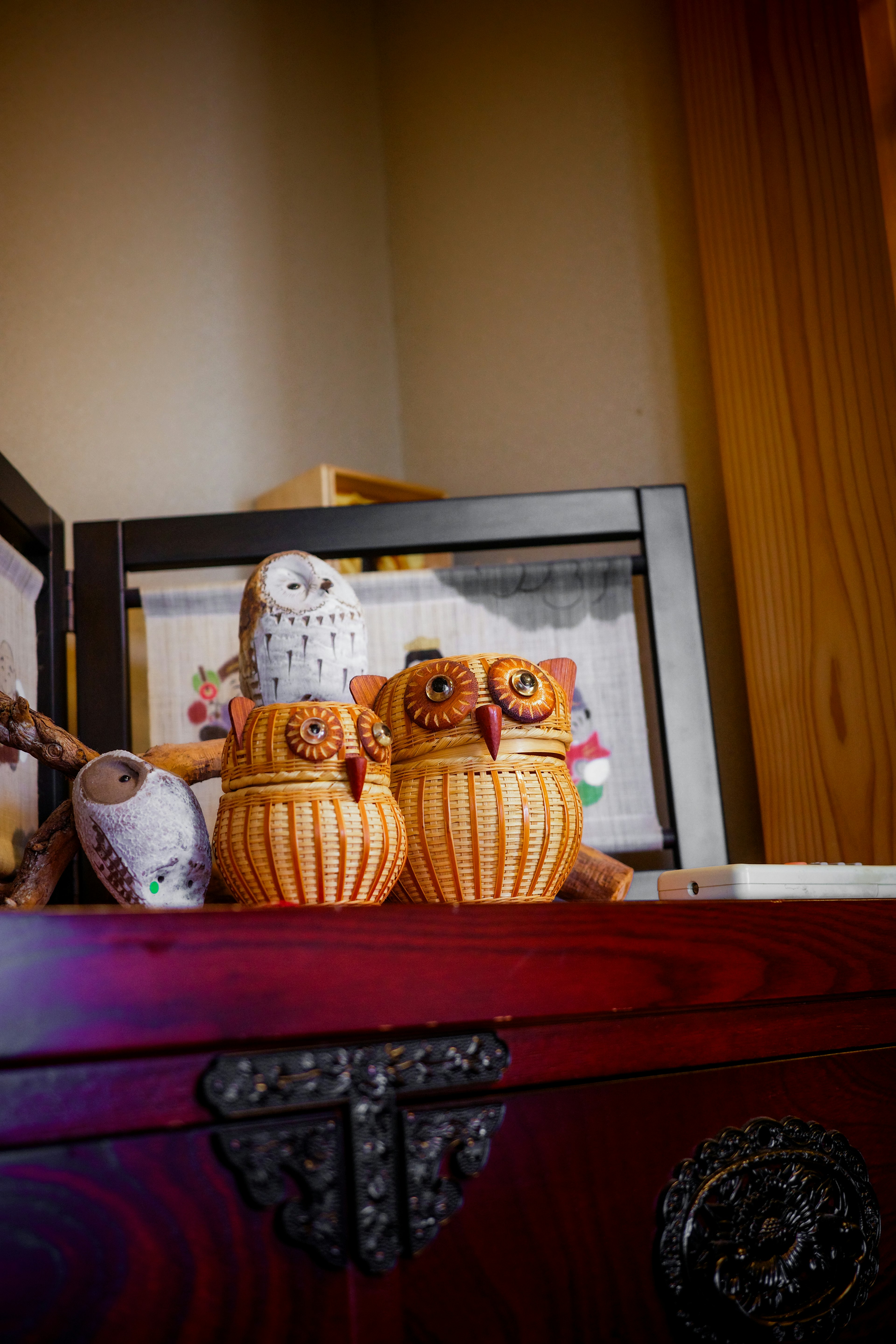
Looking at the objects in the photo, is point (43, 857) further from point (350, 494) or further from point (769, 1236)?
point (350, 494)

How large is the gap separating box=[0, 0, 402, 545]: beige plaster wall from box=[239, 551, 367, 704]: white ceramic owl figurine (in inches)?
28.2

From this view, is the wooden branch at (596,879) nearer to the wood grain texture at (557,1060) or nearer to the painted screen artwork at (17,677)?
the wood grain texture at (557,1060)

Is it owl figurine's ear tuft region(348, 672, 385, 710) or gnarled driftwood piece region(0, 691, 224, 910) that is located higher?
owl figurine's ear tuft region(348, 672, 385, 710)

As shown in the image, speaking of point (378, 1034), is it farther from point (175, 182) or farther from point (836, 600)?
point (175, 182)

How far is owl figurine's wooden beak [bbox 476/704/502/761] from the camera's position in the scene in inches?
25.8

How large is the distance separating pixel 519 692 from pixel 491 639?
0.50 meters

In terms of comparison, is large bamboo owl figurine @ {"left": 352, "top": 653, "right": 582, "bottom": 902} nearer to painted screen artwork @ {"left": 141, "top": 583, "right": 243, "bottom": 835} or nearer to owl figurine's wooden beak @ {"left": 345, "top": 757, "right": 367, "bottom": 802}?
owl figurine's wooden beak @ {"left": 345, "top": 757, "right": 367, "bottom": 802}

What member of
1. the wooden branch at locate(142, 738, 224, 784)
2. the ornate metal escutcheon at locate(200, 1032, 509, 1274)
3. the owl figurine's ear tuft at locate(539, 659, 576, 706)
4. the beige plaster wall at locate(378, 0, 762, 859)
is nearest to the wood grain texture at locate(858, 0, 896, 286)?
the beige plaster wall at locate(378, 0, 762, 859)

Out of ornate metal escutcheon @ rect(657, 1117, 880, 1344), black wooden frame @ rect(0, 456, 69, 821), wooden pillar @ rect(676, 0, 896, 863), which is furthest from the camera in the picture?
wooden pillar @ rect(676, 0, 896, 863)

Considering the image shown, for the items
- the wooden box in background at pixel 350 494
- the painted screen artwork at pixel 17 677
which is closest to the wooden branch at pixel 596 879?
the painted screen artwork at pixel 17 677

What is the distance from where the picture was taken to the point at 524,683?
679 mm

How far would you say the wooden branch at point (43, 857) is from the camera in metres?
0.70

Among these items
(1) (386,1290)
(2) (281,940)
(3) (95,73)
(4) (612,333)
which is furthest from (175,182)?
(1) (386,1290)

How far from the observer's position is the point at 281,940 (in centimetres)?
45
